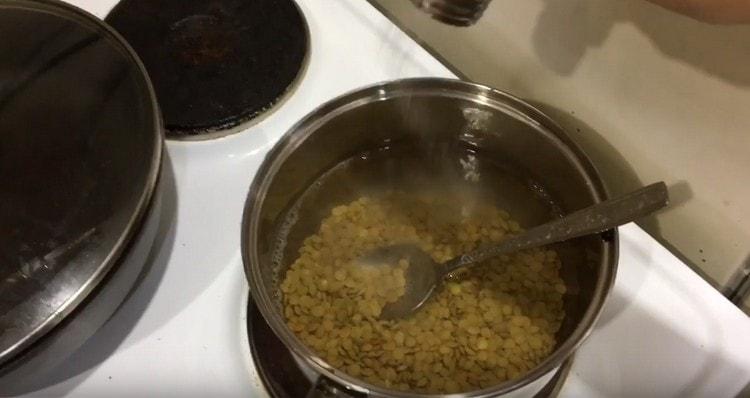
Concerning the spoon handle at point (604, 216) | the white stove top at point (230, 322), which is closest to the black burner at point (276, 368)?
the white stove top at point (230, 322)

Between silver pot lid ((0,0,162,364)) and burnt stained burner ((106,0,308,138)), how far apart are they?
78mm

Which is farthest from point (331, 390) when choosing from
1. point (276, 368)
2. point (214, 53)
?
point (214, 53)

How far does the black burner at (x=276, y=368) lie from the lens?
0.59 meters

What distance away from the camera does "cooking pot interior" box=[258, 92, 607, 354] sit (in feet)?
2.02

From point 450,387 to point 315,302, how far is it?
12cm

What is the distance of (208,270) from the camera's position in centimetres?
62

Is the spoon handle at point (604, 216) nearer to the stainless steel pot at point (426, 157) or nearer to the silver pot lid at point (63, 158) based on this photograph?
the stainless steel pot at point (426, 157)

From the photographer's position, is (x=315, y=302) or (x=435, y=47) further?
(x=435, y=47)

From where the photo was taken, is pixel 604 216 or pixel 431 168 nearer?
pixel 604 216

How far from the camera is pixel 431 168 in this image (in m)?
0.69

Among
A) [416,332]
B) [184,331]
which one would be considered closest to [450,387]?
[416,332]

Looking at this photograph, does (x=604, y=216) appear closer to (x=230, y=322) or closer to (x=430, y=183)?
(x=430, y=183)

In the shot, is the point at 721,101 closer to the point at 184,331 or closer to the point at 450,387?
the point at 450,387

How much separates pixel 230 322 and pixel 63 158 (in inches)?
6.9
